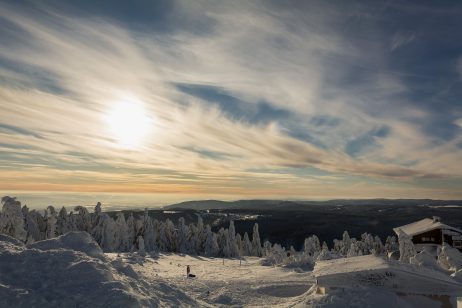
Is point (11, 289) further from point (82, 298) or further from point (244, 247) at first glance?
point (244, 247)

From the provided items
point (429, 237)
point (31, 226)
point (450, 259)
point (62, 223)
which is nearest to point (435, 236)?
point (429, 237)

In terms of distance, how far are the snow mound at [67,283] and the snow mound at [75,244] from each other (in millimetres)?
174

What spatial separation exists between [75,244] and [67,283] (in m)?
5.65

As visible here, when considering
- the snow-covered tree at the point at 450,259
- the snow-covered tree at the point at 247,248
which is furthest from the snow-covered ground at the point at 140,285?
the snow-covered tree at the point at 247,248

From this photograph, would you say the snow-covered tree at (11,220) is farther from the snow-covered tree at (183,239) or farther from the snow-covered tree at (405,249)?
the snow-covered tree at (405,249)

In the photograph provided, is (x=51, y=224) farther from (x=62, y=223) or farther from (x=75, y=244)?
(x=75, y=244)

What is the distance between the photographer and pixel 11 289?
49.0 ft

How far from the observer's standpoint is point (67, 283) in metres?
16.2

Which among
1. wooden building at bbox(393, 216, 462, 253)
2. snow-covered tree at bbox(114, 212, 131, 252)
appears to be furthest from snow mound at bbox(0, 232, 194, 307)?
snow-covered tree at bbox(114, 212, 131, 252)

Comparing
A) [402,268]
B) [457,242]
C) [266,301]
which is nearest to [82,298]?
[266,301]

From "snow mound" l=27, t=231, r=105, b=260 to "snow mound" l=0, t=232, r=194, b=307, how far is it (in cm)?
17

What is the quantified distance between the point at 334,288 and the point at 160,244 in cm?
5844

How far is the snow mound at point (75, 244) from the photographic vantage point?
68.0ft

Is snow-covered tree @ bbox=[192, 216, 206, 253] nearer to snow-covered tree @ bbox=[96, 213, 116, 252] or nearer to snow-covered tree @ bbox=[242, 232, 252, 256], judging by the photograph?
snow-covered tree @ bbox=[242, 232, 252, 256]
